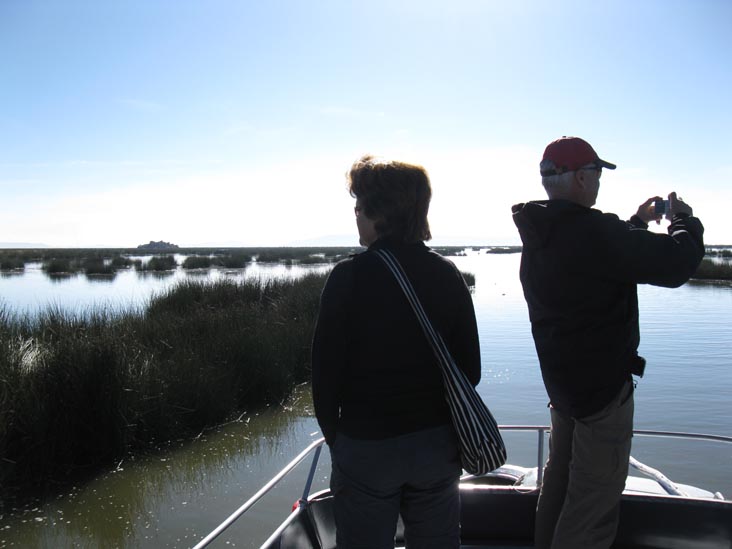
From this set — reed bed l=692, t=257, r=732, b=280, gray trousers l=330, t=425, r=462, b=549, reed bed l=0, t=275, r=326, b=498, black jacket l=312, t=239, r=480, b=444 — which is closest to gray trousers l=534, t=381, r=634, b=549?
gray trousers l=330, t=425, r=462, b=549

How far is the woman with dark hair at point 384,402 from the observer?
5.34 ft

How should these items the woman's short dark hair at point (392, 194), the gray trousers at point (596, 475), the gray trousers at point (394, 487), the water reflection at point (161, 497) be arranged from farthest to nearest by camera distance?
the water reflection at point (161, 497)
the gray trousers at point (596, 475)
the woman's short dark hair at point (392, 194)
the gray trousers at point (394, 487)

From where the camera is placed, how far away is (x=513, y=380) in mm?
9930

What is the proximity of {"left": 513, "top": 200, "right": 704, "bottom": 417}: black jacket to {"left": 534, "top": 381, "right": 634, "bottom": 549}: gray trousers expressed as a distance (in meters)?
0.07

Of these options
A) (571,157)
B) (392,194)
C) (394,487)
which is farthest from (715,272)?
(394,487)

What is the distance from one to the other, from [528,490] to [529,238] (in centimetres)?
128

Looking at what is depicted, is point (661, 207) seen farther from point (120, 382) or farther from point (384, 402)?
point (120, 382)

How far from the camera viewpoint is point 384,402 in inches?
64.1

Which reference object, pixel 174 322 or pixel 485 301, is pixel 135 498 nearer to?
pixel 174 322

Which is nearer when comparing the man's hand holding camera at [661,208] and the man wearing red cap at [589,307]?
the man wearing red cap at [589,307]

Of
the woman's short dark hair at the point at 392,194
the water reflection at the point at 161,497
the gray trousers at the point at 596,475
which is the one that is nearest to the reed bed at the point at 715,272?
the water reflection at the point at 161,497

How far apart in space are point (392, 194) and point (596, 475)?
124cm

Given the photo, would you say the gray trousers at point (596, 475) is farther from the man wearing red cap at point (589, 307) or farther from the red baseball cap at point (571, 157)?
the red baseball cap at point (571, 157)

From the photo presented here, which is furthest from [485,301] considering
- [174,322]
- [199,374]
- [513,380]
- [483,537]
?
[483,537]
